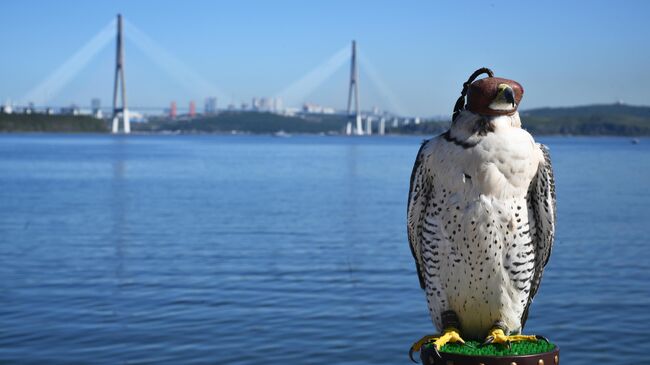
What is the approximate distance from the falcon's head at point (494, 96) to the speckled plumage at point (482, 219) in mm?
Result: 36

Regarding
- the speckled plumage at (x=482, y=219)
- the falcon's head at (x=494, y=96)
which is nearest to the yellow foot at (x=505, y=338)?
the speckled plumage at (x=482, y=219)

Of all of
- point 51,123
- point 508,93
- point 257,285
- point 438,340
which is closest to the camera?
point 508,93

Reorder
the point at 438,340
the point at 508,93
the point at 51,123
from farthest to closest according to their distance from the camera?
1. the point at 51,123
2. the point at 438,340
3. the point at 508,93

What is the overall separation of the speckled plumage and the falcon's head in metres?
0.04

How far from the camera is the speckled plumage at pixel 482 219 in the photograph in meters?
2.81

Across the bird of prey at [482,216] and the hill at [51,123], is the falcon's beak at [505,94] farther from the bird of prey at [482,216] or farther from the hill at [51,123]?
the hill at [51,123]

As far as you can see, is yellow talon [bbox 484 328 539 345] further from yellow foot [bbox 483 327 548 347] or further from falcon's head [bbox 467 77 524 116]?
falcon's head [bbox 467 77 524 116]

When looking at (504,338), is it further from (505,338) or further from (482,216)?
(482,216)

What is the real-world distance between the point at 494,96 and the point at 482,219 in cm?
→ 41

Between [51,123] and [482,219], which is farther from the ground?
[482,219]

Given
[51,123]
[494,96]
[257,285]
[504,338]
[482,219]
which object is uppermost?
[494,96]

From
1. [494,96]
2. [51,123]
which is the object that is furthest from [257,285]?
[51,123]

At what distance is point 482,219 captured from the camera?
2.93 m

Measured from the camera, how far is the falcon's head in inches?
105
